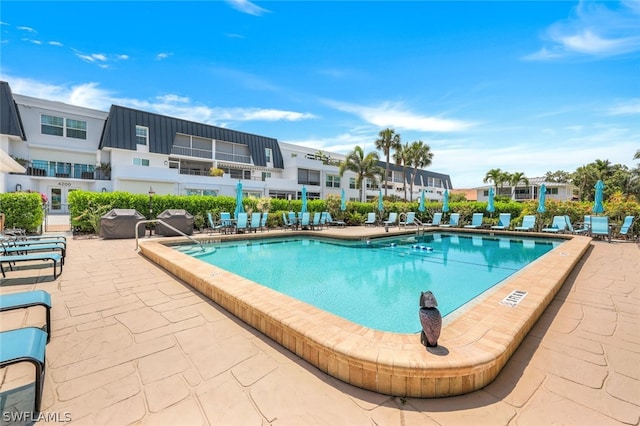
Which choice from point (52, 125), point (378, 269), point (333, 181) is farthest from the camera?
point (333, 181)

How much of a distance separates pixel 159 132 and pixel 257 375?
92.8 ft

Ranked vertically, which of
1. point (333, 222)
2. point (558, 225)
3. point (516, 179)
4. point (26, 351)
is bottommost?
point (333, 222)

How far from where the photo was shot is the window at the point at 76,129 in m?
23.8

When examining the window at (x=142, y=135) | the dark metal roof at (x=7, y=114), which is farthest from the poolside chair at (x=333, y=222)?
the dark metal roof at (x=7, y=114)

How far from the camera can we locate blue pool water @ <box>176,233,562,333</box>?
16.1ft

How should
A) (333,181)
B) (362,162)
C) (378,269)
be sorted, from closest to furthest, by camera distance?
(378,269) < (362,162) < (333,181)

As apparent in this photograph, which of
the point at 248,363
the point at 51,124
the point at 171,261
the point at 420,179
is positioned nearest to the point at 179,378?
the point at 248,363

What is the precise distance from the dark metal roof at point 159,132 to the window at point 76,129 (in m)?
1.45

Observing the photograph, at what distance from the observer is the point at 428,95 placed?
14477mm

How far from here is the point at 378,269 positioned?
7.59 metres

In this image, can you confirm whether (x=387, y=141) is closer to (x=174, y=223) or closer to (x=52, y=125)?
(x=174, y=223)

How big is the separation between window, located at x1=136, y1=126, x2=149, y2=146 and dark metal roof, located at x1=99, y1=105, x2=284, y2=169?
9.9 inches

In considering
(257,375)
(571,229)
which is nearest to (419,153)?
(571,229)

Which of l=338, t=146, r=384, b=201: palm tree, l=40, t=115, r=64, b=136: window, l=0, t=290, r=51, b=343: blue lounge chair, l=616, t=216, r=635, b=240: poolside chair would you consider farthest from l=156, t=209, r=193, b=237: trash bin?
l=338, t=146, r=384, b=201: palm tree
